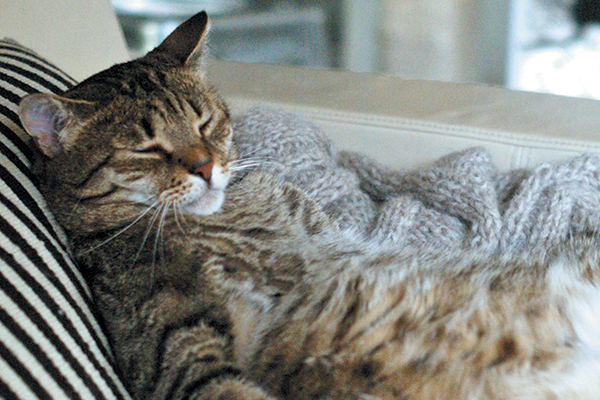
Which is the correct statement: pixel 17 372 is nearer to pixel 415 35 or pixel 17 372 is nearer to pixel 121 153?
pixel 121 153

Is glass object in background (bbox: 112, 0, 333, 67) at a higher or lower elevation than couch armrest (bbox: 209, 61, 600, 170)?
higher

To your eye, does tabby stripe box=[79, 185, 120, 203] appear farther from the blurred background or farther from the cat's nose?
the blurred background

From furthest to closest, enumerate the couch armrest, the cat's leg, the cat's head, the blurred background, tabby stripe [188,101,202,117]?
the blurred background
the couch armrest
tabby stripe [188,101,202,117]
the cat's head
the cat's leg

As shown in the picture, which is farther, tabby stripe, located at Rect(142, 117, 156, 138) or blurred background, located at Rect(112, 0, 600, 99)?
blurred background, located at Rect(112, 0, 600, 99)

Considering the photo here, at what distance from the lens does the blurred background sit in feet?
10.0

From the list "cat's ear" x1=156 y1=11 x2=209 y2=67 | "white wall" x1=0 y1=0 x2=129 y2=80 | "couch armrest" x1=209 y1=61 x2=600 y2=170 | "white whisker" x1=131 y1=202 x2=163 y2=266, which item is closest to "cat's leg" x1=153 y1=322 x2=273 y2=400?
"white whisker" x1=131 y1=202 x2=163 y2=266

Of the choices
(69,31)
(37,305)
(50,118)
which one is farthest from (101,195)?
(69,31)

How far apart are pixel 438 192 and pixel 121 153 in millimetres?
634

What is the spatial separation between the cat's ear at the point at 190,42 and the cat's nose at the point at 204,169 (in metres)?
0.24

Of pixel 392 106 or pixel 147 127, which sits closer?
pixel 147 127

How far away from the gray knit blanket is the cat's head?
0.66ft

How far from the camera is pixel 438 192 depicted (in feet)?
3.58

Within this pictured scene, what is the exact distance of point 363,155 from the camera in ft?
4.09

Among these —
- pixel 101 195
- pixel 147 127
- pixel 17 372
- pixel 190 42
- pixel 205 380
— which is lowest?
pixel 205 380
